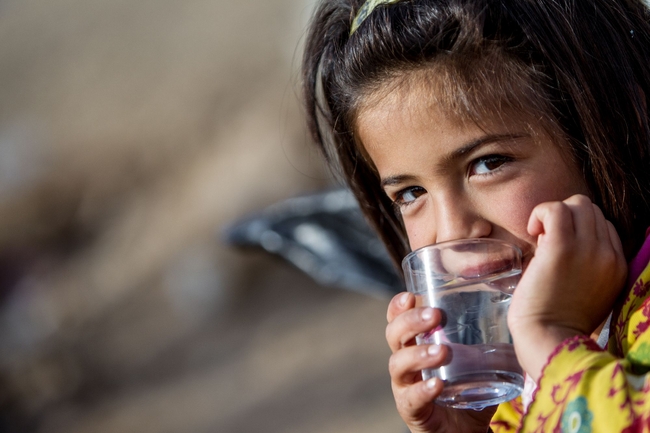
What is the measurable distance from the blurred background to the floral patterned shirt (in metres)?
2.97

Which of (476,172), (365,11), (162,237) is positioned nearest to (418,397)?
(476,172)

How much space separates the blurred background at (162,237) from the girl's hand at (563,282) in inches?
114

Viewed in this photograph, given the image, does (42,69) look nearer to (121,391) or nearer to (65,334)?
(65,334)

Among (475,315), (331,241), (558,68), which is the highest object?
(331,241)

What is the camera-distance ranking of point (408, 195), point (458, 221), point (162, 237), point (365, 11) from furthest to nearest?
1. point (162, 237)
2. point (365, 11)
3. point (408, 195)
4. point (458, 221)

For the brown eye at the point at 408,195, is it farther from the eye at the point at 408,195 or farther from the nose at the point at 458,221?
the nose at the point at 458,221

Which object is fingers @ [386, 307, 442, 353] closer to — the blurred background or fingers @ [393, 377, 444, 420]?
fingers @ [393, 377, 444, 420]

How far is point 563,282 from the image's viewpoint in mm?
1065

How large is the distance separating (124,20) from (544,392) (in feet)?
19.8

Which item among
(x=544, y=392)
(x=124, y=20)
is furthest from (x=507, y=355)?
(x=124, y=20)

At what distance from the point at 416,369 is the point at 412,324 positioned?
0.07 m

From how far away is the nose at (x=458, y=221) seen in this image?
1.33 metres

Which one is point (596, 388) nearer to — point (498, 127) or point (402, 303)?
point (402, 303)

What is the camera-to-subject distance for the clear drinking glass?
3.78ft
